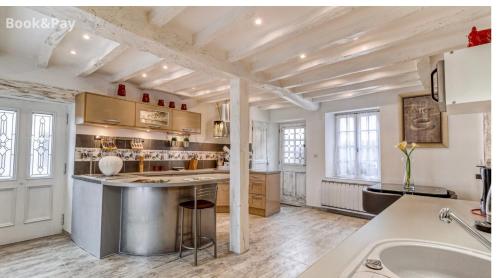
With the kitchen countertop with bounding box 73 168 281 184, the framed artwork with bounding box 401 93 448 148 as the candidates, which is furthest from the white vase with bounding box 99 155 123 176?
the framed artwork with bounding box 401 93 448 148

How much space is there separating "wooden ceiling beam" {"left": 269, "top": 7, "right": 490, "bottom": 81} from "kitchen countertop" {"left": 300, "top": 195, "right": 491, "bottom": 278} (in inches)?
60.8

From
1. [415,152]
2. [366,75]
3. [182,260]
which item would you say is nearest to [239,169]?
[182,260]

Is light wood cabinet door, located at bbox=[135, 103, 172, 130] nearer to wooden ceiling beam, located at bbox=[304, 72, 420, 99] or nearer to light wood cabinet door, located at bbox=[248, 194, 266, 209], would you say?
light wood cabinet door, located at bbox=[248, 194, 266, 209]

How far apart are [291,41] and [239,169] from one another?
64.8 inches

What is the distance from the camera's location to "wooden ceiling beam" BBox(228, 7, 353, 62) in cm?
204

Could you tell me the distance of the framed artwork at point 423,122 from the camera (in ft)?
13.2

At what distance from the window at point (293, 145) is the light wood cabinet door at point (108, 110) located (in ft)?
12.6

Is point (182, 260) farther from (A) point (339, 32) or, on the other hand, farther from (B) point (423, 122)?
(B) point (423, 122)

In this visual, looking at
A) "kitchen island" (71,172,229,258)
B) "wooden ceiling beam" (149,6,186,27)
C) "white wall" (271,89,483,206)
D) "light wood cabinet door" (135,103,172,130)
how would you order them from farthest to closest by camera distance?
"light wood cabinet door" (135,103,172,130)
"white wall" (271,89,483,206)
"kitchen island" (71,172,229,258)
"wooden ceiling beam" (149,6,186,27)

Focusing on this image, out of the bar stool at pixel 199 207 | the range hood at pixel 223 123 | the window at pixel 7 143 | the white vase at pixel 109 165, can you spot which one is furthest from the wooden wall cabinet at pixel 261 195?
the window at pixel 7 143

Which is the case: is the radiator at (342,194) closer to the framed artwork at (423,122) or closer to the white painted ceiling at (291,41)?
the framed artwork at (423,122)

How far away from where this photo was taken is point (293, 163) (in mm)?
6391

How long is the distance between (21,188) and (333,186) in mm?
5258

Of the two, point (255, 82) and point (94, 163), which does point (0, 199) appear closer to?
point (94, 163)
